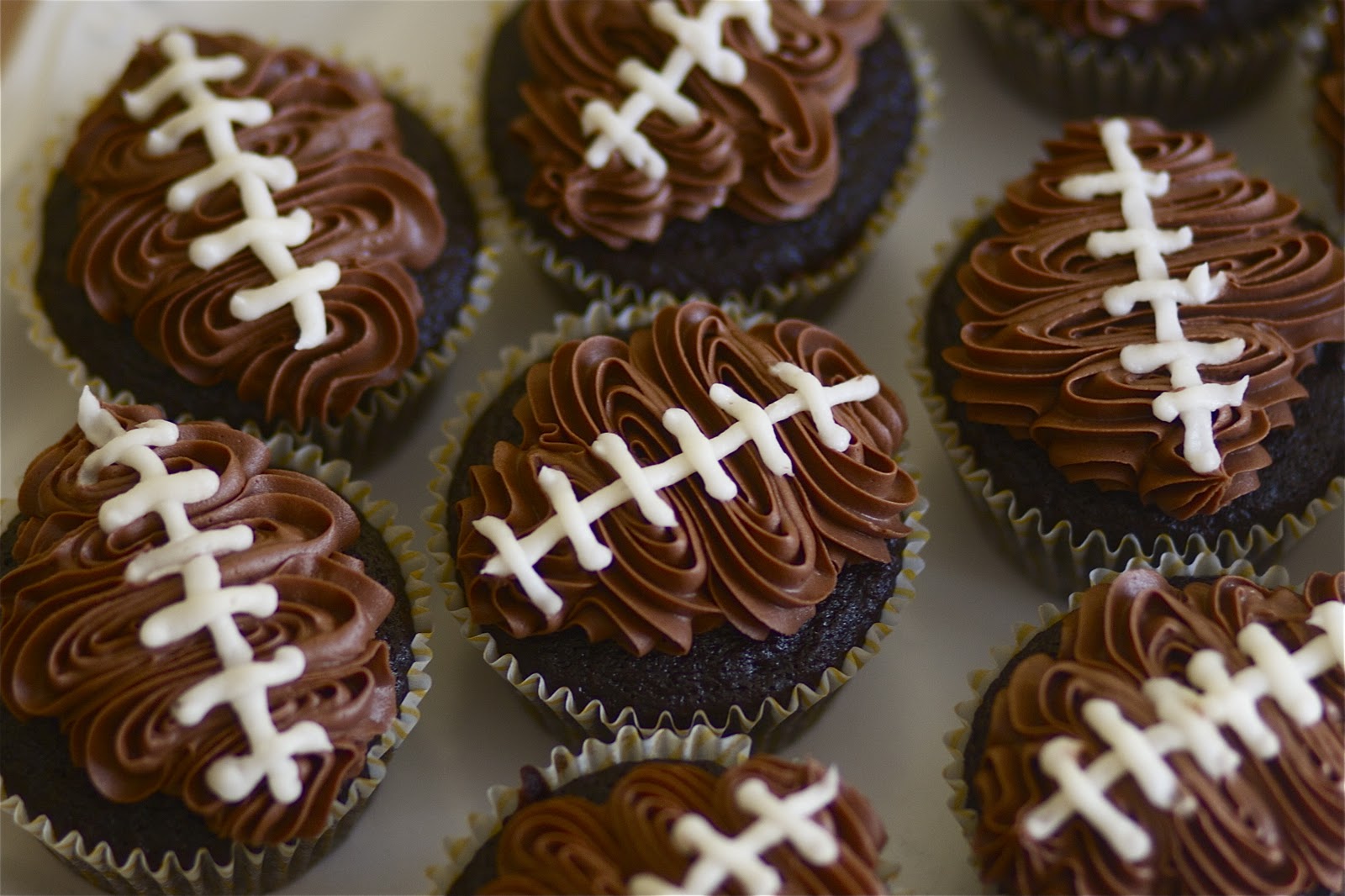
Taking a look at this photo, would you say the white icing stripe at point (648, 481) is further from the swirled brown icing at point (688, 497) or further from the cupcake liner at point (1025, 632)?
the cupcake liner at point (1025, 632)

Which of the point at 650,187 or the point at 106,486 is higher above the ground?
the point at 650,187

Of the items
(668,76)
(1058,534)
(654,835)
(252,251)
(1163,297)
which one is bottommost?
(654,835)

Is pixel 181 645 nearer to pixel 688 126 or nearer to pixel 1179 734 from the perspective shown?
pixel 688 126

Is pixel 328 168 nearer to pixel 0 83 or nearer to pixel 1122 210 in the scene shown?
pixel 0 83

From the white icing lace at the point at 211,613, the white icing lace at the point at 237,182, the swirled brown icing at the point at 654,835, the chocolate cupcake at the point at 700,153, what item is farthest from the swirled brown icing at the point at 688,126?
the swirled brown icing at the point at 654,835

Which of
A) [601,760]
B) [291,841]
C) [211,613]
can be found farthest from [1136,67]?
[291,841]

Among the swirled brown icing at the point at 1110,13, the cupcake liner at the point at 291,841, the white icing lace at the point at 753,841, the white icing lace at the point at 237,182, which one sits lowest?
the cupcake liner at the point at 291,841

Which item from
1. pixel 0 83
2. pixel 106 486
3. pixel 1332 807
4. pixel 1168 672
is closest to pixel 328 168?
pixel 106 486
